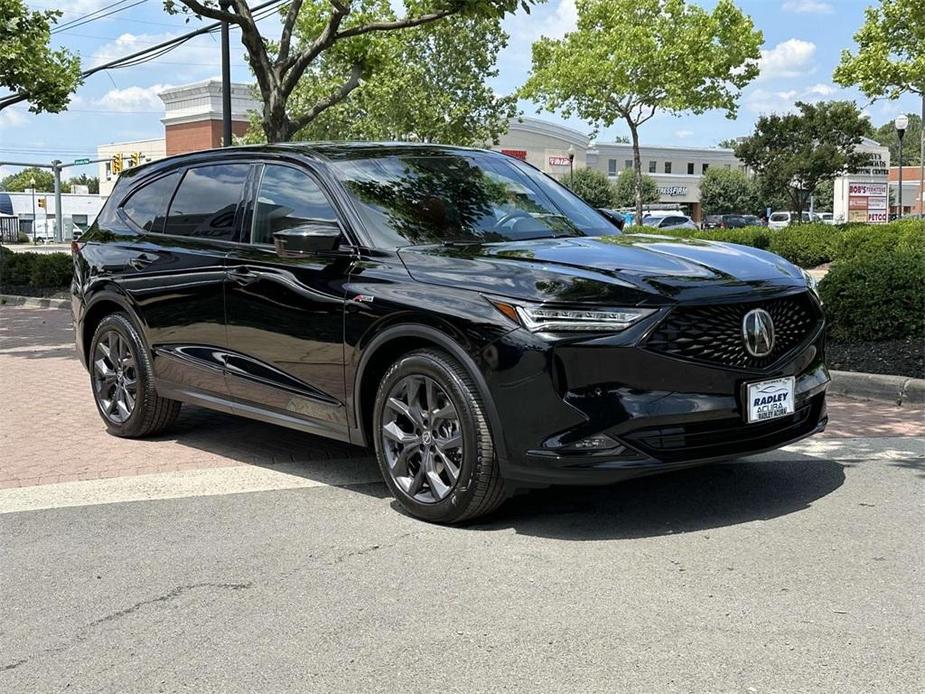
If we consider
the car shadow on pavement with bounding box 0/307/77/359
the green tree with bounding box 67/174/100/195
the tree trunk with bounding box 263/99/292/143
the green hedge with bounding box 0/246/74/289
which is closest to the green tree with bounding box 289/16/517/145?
the green hedge with bounding box 0/246/74/289

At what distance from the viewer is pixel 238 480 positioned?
6016 millimetres

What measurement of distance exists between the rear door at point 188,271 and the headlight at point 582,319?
7.62 ft

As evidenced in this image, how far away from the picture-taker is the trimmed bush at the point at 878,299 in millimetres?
9086

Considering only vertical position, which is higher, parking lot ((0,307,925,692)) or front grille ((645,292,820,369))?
front grille ((645,292,820,369))

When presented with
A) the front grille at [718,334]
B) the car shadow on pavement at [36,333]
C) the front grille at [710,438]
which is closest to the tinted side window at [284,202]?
the front grille at [718,334]

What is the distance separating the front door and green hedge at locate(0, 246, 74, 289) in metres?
14.8

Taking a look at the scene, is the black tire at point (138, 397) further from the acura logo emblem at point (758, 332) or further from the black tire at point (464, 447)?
the acura logo emblem at point (758, 332)

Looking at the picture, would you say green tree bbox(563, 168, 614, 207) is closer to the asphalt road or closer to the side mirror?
the side mirror

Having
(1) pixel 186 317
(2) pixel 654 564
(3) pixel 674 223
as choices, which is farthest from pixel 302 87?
(2) pixel 654 564

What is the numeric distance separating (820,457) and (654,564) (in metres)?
2.32

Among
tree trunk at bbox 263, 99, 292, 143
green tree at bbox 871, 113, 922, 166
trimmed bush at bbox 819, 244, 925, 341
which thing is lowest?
trimmed bush at bbox 819, 244, 925, 341

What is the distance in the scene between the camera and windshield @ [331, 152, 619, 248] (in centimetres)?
547

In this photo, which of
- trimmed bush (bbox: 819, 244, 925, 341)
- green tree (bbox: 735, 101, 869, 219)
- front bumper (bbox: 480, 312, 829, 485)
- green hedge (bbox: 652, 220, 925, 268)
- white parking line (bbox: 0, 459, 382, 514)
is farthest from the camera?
green tree (bbox: 735, 101, 869, 219)

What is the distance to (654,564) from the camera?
434cm
